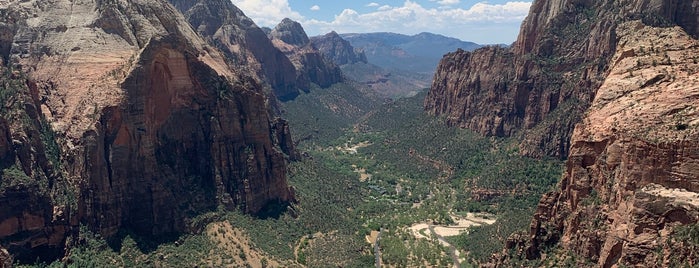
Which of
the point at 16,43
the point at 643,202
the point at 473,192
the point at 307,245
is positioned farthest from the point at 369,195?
the point at 643,202

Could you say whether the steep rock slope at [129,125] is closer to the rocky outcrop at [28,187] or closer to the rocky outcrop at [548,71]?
the rocky outcrop at [28,187]

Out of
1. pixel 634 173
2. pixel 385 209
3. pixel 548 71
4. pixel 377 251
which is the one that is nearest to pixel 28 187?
pixel 377 251

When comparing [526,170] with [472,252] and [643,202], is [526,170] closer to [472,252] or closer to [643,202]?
[472,252]

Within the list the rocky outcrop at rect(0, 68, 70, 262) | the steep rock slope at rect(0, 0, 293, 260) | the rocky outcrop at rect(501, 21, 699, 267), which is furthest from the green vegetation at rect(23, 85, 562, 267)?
the rocky outcrop at rect(501, 21, 699, 267)

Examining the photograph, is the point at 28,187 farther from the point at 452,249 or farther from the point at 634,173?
the point at 634,173

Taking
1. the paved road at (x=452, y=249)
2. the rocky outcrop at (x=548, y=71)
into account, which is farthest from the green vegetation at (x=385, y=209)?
the rocky outcrop at (x=548, y=71)
